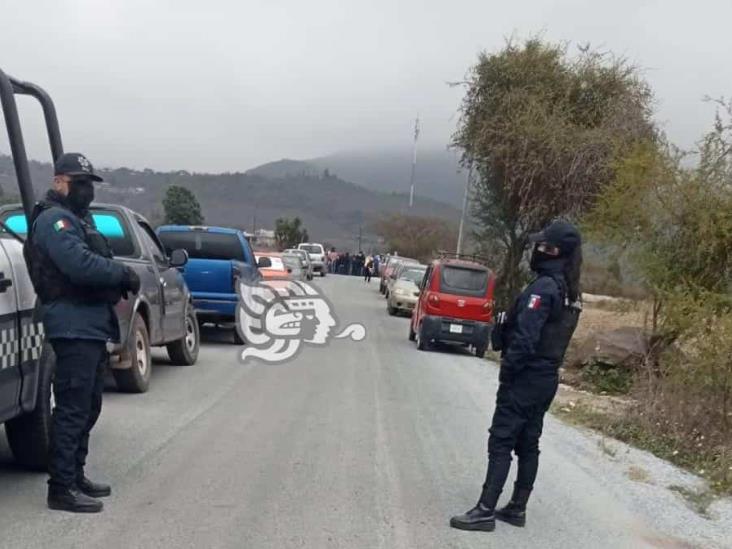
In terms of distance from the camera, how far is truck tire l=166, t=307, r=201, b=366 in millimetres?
12198

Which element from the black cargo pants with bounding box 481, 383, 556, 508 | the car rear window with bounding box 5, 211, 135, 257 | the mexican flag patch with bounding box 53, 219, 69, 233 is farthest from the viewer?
the car rear window with bounding box 5, 211, 135, 257

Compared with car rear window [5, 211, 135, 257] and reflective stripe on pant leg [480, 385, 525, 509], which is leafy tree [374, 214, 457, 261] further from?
reflective stripe on pant leg [480, 385, 525, 509]

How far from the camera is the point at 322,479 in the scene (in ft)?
21.7

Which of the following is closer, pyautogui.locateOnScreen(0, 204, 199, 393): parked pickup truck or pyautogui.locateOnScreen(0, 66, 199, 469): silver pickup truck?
pyautogui.locateOnScreen(0, 66, 199, 469): silver pickup truck

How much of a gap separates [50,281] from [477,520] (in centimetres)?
305

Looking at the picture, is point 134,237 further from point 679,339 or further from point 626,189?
point 626,189

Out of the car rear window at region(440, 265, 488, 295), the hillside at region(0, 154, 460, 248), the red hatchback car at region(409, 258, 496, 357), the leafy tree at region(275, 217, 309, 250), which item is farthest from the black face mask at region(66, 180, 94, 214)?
the hillside at region(0, 154, 460, 248)

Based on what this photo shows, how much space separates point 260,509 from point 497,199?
20.9 meters

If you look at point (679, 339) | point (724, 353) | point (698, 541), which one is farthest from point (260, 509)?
point (679, 339)

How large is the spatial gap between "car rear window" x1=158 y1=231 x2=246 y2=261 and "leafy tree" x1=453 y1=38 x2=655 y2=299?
9844 millimetres

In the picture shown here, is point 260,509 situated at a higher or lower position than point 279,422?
higher

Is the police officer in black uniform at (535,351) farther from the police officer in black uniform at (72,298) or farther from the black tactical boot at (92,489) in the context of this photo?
the police officer in black uniform at (72,298)

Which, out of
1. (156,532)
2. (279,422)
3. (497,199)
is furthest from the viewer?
(497,199)

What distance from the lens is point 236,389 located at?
10.8m
